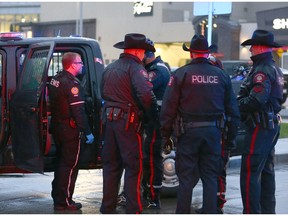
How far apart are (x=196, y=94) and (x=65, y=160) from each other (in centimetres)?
183

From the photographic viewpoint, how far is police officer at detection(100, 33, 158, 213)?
6324mm

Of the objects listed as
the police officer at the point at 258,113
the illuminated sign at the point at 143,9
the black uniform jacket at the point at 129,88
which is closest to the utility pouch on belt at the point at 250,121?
the police officer at the point at 258,113

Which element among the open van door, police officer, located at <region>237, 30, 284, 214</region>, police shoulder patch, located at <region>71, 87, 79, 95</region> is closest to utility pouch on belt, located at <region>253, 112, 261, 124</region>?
police officer, located at <region>237, 30, 284, 214</region>

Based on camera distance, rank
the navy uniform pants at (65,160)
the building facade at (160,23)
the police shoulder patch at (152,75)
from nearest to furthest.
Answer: the navy uniform pants at (65,160) → the police shoulder patch at (152,75) → the building facade at (160,23)

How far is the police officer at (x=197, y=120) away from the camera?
5969 millimetres

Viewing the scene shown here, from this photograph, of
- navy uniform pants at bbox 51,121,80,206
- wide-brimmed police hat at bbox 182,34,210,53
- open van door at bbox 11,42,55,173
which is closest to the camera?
wide-brimmed police hat at bbox 182,34,210,53

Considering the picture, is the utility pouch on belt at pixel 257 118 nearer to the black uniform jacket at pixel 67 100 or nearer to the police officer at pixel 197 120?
the police officer at pixel 197 120

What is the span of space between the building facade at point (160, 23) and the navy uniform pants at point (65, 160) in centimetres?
2963

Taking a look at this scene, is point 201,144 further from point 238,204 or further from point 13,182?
point 13,182

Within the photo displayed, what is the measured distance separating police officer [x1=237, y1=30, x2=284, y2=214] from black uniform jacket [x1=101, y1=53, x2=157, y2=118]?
89 centimetres

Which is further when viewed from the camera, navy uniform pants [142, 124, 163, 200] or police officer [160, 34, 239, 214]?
navy uniform pants [142, 124, 163, 200]

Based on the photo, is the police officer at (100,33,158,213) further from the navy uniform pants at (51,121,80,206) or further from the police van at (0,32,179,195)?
the police van at (0,32,179,195)

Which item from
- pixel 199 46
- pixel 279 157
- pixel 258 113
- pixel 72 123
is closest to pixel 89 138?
pixel 72 123

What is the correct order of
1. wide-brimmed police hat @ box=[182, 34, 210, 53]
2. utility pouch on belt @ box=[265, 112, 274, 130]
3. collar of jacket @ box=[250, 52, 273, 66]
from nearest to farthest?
wide-brimmed police hat @ box=[182, 34, 210, 53], utility pouch on belt @ box=[265, 112, 274, 130], collar of jacket @ box=[250, 52, 273, 66]
